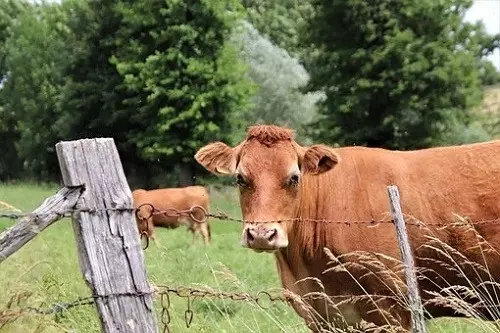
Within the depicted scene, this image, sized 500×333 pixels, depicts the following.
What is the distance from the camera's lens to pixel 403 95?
34750 millimetres

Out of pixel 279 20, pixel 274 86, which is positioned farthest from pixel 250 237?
pixel 279 20

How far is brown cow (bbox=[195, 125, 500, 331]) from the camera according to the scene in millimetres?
6176

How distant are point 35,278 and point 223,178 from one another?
3243cm

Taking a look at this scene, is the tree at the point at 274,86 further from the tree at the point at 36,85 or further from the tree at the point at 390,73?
the tree at the point at 36,85

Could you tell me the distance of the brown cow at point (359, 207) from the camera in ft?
20.3

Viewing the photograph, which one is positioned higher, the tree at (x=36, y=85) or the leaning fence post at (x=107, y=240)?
the tree at (x=36, y=85)

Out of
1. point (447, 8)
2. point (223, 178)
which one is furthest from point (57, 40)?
point (447, 8)

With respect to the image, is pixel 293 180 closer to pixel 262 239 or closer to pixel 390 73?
pixel 262 239

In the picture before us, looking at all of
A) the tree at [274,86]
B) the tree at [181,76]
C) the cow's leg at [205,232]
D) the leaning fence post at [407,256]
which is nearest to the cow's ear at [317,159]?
the leaning fence post at [407,256]

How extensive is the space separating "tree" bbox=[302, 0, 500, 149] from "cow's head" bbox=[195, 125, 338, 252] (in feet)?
91.4

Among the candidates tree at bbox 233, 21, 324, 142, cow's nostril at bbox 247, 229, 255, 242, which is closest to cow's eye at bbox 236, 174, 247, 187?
cow's nostril at bbox 247, 229, 255, 242

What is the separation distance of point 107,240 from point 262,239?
2.07 metres

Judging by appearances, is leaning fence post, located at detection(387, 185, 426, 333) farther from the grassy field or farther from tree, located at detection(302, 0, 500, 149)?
tree, located at detection(302, 0, 500, 149)

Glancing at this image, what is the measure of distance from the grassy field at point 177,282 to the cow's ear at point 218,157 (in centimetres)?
76
